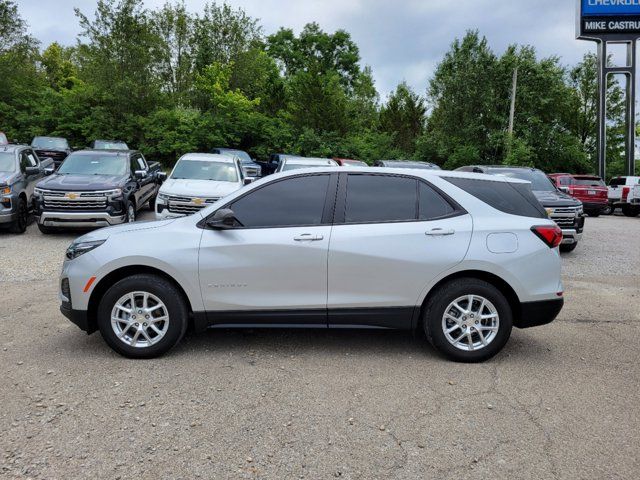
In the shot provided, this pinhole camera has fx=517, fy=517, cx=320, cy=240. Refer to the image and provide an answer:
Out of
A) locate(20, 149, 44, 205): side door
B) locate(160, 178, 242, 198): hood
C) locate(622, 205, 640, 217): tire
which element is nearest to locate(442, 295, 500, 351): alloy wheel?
locate(160, 178, 242, 198): hood

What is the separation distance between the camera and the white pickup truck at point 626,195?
20.8m

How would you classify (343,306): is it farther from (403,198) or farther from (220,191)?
(220,191)

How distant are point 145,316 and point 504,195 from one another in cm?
326

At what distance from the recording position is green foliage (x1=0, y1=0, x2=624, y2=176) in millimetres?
29672

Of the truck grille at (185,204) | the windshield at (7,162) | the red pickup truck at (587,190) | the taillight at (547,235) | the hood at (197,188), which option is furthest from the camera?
the red pickup truck at (587,190)

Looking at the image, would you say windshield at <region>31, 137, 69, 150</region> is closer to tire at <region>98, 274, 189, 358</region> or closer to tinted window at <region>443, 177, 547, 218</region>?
tire at <region>98, 274, 189, 358</region>

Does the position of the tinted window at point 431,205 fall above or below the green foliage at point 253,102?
below

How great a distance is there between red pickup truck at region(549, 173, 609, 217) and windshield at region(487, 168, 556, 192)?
843 cm

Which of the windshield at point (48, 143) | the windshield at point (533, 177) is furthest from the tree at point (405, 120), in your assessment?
the windshield at point (533, 177)

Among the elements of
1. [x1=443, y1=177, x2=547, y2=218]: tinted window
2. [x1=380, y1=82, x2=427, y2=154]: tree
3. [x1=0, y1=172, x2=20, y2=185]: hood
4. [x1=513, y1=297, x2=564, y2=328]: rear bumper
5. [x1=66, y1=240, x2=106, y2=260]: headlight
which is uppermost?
[x1=380, y1=82, x2=427, y2=154]: tree

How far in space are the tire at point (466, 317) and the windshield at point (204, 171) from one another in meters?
8.02

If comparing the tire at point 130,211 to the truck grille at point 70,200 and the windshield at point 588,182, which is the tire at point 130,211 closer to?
the truck grille at point 70,200

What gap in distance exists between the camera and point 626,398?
3.79 metres

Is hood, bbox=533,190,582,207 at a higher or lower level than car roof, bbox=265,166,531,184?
lower
